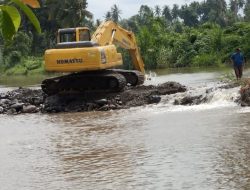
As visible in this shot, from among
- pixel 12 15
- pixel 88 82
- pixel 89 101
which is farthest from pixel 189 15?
pixel 12 15

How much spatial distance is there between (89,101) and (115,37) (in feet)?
11.3

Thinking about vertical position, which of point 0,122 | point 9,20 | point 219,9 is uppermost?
point 219,9

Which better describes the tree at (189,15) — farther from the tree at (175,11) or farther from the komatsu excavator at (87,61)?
the komatsu excavator at (87,61)

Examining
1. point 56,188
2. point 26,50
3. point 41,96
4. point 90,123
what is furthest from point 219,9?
point 56,188

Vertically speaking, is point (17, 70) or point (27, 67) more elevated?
point (27, 67)

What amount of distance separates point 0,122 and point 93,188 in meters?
9.76

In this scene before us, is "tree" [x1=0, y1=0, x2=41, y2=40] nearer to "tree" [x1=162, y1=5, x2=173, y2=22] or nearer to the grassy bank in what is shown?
the grassy bank

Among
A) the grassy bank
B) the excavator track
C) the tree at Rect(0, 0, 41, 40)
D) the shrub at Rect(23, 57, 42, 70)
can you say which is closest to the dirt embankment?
the excavator track

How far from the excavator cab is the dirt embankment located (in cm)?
195

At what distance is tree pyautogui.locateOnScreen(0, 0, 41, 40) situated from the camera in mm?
1321

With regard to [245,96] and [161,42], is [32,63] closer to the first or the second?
[161,42]

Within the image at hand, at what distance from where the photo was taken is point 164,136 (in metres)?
10.4

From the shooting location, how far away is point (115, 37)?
2009cm

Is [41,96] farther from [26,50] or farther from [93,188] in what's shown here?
[26,50]
